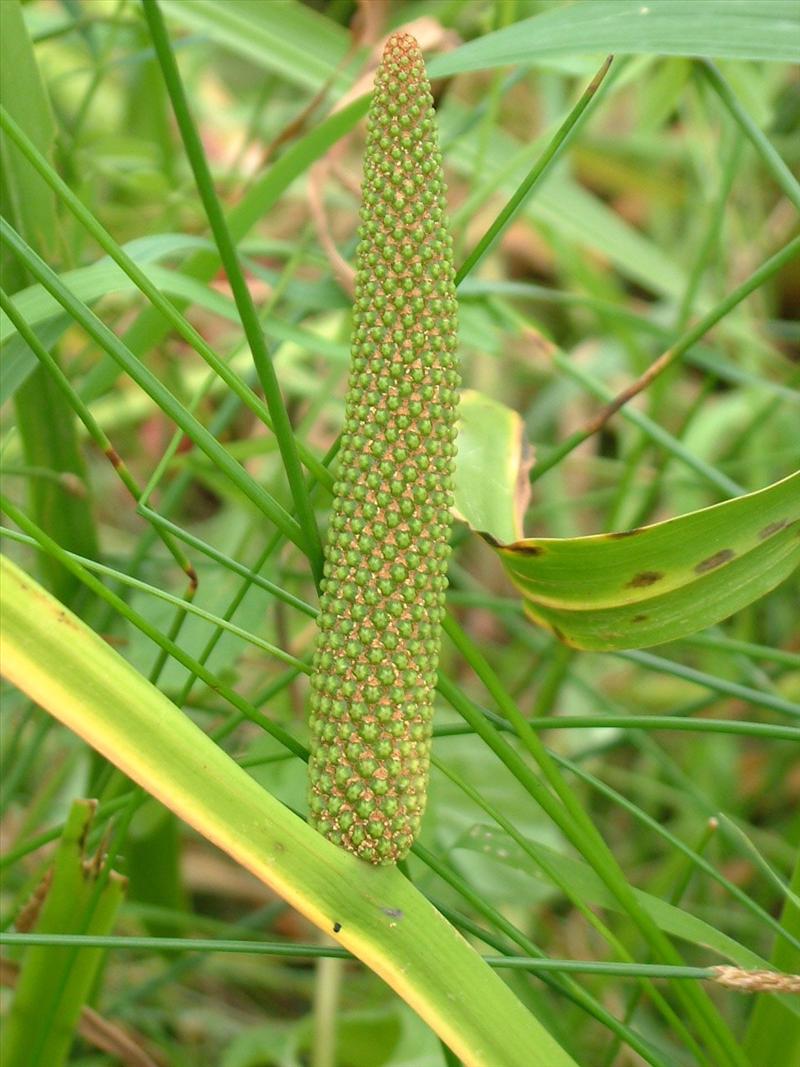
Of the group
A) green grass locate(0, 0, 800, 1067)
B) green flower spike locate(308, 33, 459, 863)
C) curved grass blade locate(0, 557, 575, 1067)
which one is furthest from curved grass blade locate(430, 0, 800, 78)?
curved grass blade locate(0, 557, 575, 1067)

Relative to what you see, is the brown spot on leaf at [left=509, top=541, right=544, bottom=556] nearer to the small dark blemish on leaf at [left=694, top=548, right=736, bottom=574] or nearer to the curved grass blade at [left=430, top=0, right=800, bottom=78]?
the small dark blemish on leaf at [left=694, top=548, right=736, bottom=574]

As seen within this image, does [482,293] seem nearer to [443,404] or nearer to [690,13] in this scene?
[690,13]

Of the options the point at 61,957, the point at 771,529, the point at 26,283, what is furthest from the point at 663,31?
the point at 61,957

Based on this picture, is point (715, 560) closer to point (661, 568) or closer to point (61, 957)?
point (661, 568)

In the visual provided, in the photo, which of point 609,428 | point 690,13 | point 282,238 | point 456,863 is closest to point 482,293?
point 690,13

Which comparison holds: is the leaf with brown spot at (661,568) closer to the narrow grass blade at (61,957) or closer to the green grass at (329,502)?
the green grass at (329,502)
